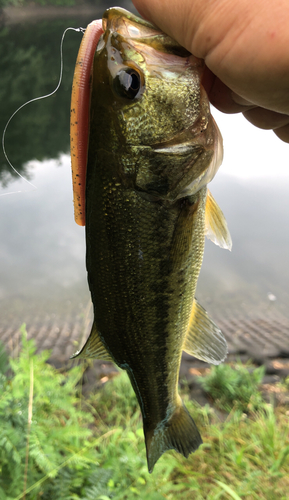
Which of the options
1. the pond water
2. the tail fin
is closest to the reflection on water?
the pond water

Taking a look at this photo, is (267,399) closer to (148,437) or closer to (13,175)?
(148,437)

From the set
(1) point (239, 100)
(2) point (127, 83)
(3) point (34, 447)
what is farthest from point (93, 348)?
(1) point (239, 100)

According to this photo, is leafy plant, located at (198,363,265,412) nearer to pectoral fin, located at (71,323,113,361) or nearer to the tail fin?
the tail fin

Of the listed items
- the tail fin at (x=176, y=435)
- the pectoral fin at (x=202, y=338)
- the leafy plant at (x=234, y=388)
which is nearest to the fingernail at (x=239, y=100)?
the pectoral fin at (x=202, y=338)

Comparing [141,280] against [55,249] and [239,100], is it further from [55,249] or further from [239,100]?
[55,249]

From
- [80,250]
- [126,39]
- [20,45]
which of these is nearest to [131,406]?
[126,39]
